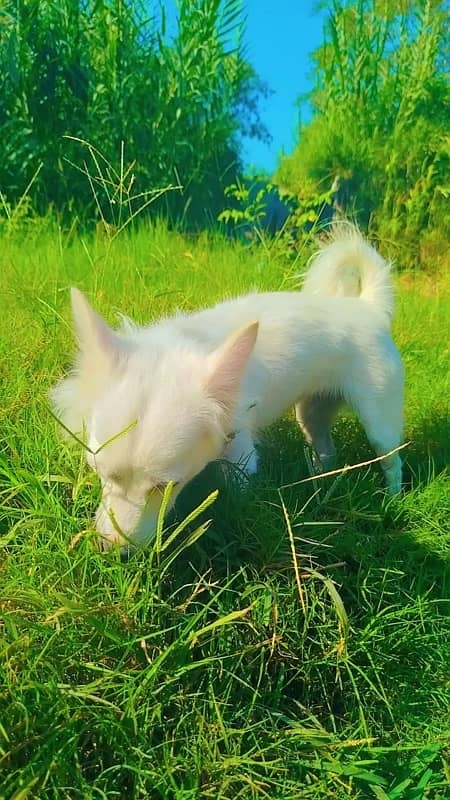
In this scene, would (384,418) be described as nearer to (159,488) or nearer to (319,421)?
(319,421)

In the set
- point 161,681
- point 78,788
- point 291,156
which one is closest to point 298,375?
point 161,681

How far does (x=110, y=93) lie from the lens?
751 centimetres

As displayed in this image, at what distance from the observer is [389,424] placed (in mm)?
3590

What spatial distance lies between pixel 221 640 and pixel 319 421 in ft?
6.34

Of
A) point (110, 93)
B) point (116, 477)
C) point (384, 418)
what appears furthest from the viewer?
point (110, 93)

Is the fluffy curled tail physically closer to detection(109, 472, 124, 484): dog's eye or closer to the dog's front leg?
the dog's front leg

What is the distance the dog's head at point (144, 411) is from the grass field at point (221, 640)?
13 cm

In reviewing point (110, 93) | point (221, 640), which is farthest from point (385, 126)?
point (221, 640)

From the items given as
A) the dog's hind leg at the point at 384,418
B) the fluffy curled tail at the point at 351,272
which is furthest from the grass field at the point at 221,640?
the fluffy curled tail at the point at 351,272

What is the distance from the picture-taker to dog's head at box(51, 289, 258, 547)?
208cm

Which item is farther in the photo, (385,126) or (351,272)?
(385,126)

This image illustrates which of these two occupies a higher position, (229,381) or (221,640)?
(229,381)

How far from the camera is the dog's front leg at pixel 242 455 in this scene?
271 centimetres

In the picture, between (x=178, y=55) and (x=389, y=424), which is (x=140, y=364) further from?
(x=178, y=55)
